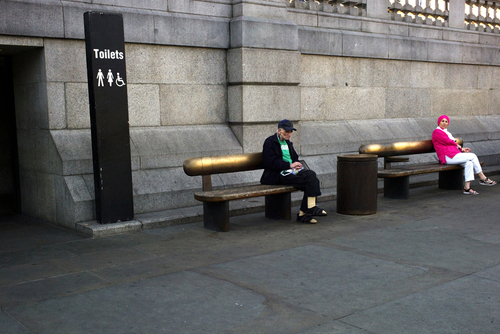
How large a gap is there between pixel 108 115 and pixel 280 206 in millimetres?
2691

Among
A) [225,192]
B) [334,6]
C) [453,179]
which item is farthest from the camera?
[334,6]

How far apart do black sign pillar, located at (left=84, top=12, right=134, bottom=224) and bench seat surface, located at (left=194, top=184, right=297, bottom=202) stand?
3.44 ft

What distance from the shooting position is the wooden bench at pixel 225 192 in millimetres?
6945

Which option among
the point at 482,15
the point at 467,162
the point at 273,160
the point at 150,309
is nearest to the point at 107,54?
the point at 273,160

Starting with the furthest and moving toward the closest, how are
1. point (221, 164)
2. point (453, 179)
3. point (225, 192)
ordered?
point (453, 179) → point (221, 164) → point (225, 192)

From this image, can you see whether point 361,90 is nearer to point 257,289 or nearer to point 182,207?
A: point 182,207

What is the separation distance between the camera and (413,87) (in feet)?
40.5

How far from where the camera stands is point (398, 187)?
9.19m

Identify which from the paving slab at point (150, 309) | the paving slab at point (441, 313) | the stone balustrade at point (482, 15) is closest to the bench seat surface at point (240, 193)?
the paving slab at point (150, 309)

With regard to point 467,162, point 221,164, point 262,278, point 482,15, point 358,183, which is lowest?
point 262,278

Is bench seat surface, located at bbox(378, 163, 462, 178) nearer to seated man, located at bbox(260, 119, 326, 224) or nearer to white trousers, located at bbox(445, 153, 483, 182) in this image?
white trousers, located at bbox(445, 153, 483, 182)

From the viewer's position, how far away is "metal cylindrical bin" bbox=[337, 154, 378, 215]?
784 centimetres

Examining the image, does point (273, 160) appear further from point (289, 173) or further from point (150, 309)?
point (150, 309)

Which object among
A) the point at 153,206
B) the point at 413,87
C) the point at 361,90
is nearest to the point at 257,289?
the point at 153,206
